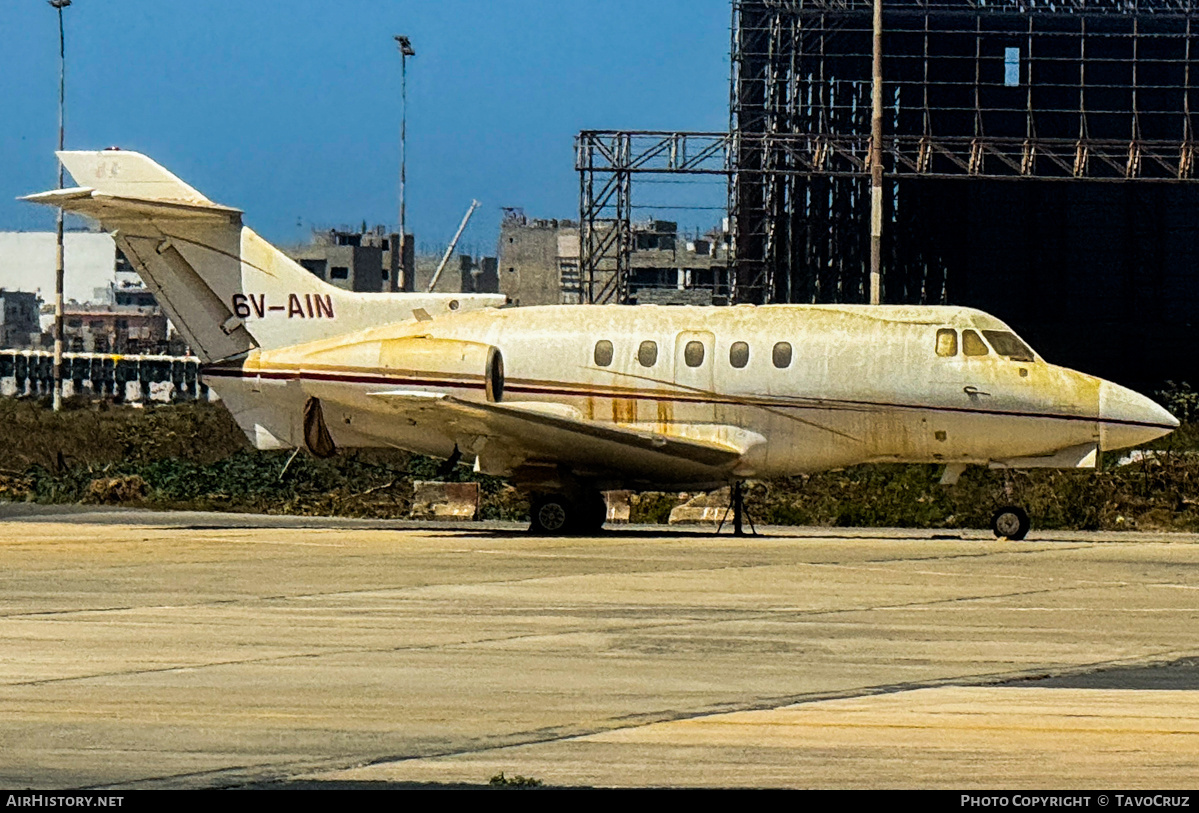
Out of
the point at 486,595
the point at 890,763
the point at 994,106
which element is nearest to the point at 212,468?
the point at 486,595

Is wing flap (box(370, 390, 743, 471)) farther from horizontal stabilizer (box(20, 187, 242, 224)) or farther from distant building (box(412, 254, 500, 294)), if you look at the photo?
distant building (box(412, 254, 500, 294))

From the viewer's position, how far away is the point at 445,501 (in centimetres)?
3384

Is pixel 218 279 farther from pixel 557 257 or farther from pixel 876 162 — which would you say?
pixel 557 257

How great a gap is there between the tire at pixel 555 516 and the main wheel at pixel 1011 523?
6168mm

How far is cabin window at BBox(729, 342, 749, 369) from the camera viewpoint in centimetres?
2808

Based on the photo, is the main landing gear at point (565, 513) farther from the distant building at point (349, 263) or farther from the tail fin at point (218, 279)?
the distant building at point (349, 263)

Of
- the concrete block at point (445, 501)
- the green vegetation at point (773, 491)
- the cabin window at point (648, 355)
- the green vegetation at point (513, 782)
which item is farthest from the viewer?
the concrete block at point (445, 501)

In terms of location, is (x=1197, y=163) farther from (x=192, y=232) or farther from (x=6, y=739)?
(x=6, y=739)

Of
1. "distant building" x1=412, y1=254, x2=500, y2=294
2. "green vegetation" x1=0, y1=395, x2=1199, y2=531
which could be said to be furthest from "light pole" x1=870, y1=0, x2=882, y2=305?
"distant building" x1=412, y1=254, x2=500, y2=294

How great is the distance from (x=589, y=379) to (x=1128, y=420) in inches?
304

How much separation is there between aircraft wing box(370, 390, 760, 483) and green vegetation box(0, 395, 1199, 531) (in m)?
4.07

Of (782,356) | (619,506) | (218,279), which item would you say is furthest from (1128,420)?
(218,279)

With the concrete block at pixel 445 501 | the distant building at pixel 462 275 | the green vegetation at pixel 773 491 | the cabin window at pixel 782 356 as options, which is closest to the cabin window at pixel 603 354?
the cabin window at pixel 782 356

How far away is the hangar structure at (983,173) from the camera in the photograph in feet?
198
